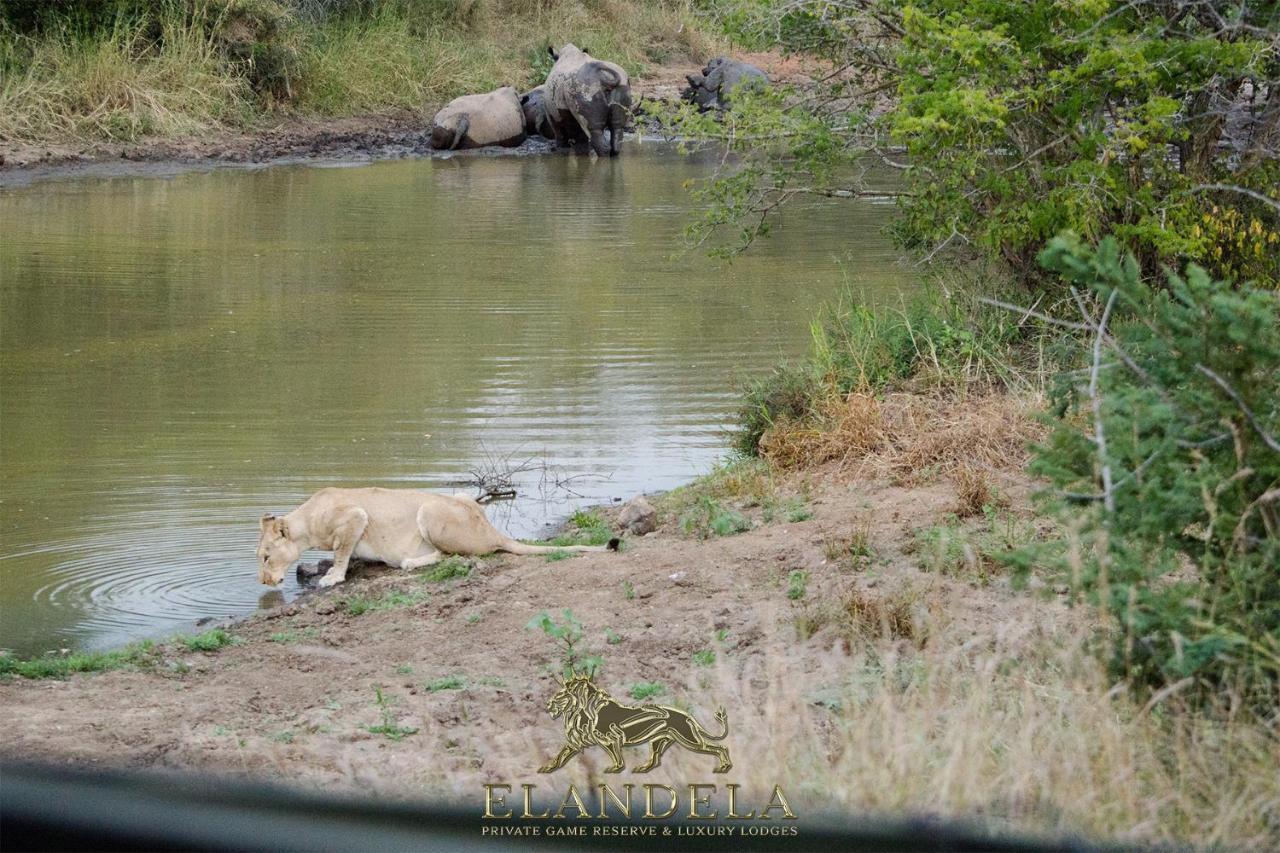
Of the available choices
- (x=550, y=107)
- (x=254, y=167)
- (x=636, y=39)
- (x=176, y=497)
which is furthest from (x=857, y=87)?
(x=636, y=39)

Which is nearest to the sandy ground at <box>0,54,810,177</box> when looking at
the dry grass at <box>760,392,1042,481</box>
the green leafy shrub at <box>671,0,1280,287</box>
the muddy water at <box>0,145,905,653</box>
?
the muddy water at <box>0,145,905,653</box>

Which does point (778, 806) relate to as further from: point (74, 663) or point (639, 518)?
point (639, 518)

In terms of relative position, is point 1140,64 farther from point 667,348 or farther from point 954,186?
point 667,348

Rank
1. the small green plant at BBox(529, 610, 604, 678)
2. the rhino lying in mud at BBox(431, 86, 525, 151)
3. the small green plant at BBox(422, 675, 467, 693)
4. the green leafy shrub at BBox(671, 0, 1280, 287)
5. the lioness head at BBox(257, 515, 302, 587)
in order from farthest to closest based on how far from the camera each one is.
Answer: the rhino lying in mud at BBox(431, 86, 525, 151), the green leafy shrub at BBox(671, 0, 1280, 287), the lioness head at BBox(257, 515, 302, 587), the small green plant at BBox(422, 675, 467, 693), the small green plant at BBox(529, 610, 604, 678)

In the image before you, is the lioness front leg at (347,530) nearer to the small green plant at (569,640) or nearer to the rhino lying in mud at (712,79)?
the small green plant at (569,640)

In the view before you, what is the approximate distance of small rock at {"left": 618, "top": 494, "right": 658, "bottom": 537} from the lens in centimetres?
848

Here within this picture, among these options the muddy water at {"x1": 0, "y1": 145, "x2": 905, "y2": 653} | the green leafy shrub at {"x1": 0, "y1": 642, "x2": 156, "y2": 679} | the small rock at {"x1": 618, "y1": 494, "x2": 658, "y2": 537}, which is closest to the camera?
the green leafy shrub at {"x1": 0, "y1": 642, "x2": 156, "y2": 679}

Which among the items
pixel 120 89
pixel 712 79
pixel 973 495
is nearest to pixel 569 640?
pixel 973 495

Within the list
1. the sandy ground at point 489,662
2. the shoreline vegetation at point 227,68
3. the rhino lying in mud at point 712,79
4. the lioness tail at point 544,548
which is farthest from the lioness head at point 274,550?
the rhino lying in mud at point 712,79

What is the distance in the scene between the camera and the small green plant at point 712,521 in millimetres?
8078

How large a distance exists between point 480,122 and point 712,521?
2662cm

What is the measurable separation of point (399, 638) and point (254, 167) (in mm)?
22834

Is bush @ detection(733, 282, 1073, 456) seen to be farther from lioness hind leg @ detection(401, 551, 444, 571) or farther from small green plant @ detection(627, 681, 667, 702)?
small green plant @ detection(627, 681, 667, 702)

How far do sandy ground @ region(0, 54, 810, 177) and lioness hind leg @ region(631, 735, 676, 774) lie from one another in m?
21.8
